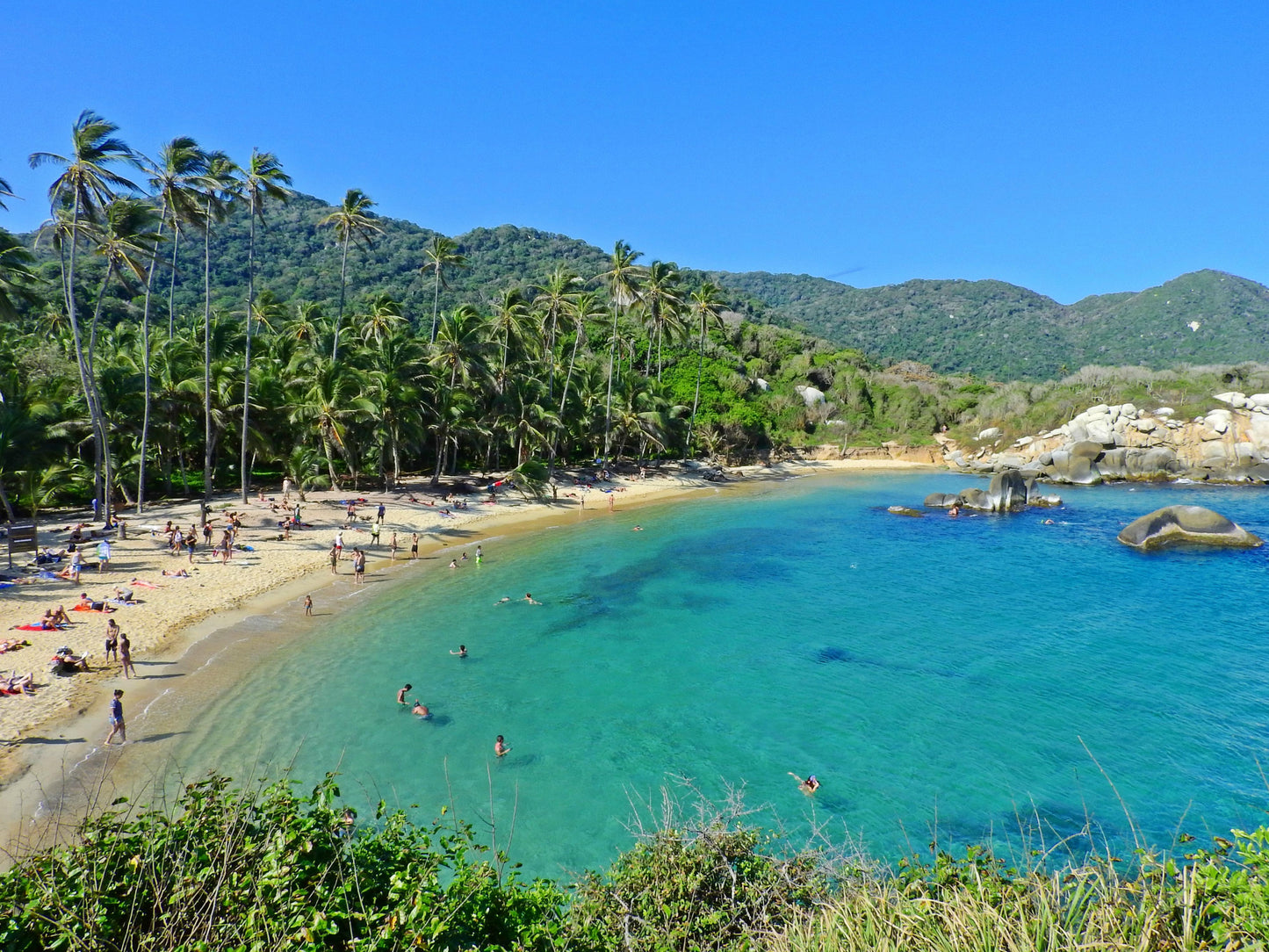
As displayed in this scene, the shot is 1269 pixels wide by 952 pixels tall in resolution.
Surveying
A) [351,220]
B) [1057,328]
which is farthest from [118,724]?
[1057,328]

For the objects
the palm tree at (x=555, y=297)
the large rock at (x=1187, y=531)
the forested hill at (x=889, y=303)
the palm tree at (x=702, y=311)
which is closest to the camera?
the large rock at (x=1187, y=531)

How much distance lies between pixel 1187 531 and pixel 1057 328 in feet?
538

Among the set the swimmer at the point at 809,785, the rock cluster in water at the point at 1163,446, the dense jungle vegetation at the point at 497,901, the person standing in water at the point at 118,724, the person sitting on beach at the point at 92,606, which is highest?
the rock cluster in water at the point at 1163,446

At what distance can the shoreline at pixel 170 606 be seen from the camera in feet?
44.2

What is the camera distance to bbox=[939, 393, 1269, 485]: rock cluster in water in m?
56.9

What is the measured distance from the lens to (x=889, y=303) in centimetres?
19962

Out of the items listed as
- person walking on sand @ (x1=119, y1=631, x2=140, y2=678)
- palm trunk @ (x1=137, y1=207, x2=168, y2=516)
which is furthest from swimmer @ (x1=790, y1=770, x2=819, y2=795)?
palm trunk @ (x1=137, y1=207, x2=168, y2=516)

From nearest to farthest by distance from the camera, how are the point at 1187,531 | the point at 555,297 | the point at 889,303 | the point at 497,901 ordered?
1. the point at 497,901
2. the point at 1187,531
3. the point at 555,297
4. the point at 889,303

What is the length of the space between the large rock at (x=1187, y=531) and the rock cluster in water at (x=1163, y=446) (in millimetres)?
22186

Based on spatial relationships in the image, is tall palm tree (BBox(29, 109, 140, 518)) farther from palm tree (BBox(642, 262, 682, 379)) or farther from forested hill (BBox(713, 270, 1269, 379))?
forested hill (BBox(713, 270, 1269, 379))

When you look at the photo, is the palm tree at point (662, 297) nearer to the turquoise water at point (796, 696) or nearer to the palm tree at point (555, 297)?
the palm tree at point (555, 297)

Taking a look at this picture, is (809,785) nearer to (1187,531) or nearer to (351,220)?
(1187,531)

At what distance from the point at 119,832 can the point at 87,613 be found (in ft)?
63.2

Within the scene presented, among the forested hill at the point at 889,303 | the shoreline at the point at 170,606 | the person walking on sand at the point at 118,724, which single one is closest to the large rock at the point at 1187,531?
the shoreline at the point at 170,606
